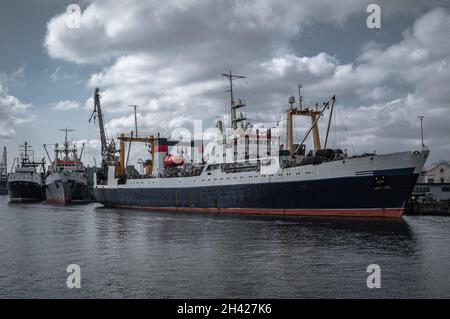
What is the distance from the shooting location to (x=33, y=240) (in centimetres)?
3042

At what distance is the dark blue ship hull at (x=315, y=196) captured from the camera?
3875 centimetres

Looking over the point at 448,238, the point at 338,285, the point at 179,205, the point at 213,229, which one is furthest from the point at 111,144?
the point at 338,285

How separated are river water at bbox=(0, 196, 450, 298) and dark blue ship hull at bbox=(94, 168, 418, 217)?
13.7 ft

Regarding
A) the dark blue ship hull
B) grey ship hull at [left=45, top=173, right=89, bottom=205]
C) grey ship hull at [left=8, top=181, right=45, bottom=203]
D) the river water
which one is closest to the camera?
the river water

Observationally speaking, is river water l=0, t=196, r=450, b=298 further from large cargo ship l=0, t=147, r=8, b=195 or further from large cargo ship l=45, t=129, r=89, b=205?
large cargo ship l=0, t=147, r=8, b=195

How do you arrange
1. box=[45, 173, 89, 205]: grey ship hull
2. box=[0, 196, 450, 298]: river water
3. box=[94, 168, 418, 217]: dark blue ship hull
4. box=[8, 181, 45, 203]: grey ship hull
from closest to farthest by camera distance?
1. box=[0, 196, 450, 298]: river water
2. box=[94, 168, 418, 217]: dark blue ship hull
3. box=[45, 173, 89, 205]: grey ship hull
4. box=[8, 181, 45, 203]: grey ship hull

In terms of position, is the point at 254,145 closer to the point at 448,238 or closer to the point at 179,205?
the point at 179,205

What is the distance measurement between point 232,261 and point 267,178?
85.3ft

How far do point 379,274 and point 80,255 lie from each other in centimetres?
1611

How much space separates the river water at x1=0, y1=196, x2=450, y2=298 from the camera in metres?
16.2

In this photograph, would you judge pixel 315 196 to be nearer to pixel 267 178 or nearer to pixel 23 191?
pixel 267 178

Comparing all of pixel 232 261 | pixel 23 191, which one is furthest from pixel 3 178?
pixel 232 261

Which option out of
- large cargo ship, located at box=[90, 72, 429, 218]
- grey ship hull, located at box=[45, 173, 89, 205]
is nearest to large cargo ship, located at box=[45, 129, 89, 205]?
grey ship hull, located at box=[45, 173, 89, 205]

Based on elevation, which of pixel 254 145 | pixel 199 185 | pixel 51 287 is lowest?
pixel 51 287
